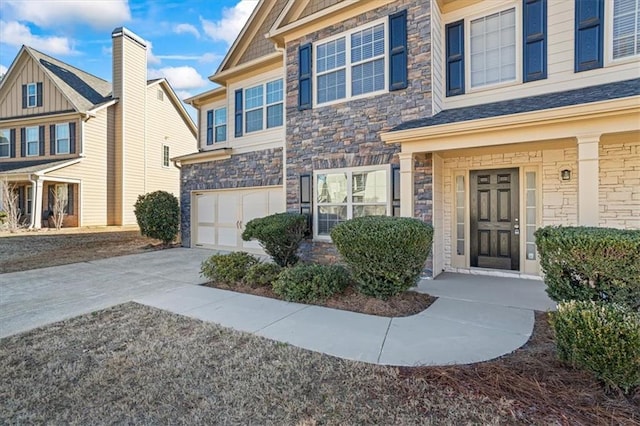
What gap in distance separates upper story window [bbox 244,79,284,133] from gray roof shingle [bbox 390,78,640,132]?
4.63 m

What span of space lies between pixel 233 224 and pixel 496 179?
8.03 meters

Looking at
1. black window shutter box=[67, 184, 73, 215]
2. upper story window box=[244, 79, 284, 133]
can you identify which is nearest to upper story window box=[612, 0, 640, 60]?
upper story window box=[244, 79, 284, 133]

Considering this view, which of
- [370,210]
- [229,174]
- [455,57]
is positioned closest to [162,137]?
[229,174]

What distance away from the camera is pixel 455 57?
7.30 metres

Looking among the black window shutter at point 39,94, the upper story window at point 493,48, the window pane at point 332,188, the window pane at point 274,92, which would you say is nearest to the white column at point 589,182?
the upper story window at point 493,48

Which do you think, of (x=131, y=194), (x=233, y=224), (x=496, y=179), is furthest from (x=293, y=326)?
(x=131, y=194)

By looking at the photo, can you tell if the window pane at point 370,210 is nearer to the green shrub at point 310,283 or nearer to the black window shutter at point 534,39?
the green shrub at point 310,283

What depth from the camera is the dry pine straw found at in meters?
2.56

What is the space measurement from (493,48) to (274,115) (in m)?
6.07

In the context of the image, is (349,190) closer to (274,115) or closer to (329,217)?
(329,217)

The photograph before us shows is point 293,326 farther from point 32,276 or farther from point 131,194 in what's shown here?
point 131,194

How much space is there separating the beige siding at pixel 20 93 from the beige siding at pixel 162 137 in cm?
410

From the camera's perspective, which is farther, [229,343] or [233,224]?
[233,224]

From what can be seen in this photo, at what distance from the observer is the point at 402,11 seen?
717cm
